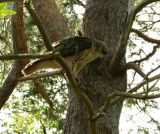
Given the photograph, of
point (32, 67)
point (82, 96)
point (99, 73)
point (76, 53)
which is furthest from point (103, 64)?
point (82, 96)

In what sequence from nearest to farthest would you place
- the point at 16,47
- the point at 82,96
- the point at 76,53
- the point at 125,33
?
the point at 82,96, the point at 125,33, the point at 76,53, the point at 16,47

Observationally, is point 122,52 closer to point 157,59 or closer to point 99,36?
point 99,36

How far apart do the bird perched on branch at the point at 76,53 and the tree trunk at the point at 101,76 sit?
0.10 m

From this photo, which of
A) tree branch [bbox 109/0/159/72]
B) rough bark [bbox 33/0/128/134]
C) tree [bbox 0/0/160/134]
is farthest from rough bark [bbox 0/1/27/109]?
tree branch [bbox 109/0/159/72]

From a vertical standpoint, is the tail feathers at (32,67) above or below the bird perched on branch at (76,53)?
below

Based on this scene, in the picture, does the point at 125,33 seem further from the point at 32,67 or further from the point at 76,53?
the point at 32,67

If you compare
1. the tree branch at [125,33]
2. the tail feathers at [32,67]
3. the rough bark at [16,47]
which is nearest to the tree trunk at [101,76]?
the tree branch at [125,33]

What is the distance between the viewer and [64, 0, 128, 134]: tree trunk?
9.97ft

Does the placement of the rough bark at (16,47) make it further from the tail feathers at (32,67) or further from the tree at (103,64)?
the tail feathers at (32,67)

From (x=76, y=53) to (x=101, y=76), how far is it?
0.38 metres

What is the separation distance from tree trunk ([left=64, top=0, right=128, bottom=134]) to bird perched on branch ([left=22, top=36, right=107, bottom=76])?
10 centimetres

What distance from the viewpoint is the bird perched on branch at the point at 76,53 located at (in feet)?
10.3

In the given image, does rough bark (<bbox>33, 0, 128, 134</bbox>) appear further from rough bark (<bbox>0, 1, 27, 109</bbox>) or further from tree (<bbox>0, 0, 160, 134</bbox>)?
rough bark (<bbox>0, 1, 27, 109</bbox>)

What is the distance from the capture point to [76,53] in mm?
3240
